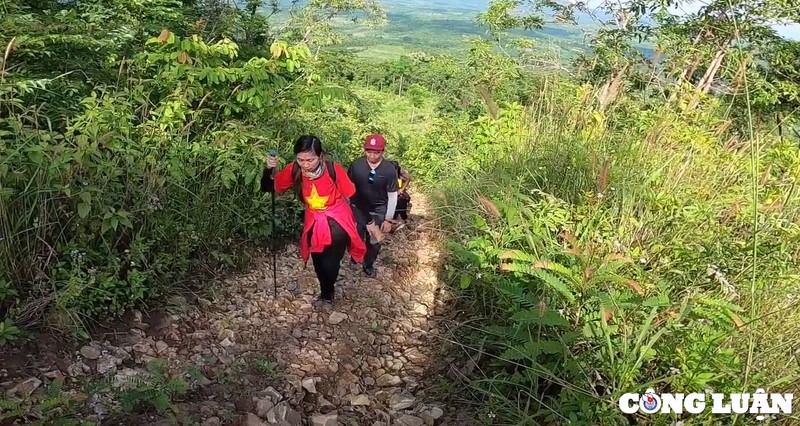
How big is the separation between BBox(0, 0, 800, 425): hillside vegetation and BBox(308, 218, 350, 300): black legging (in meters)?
0.82

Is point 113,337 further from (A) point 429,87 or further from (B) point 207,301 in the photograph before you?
(A) point 429,87

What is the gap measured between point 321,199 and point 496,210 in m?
1.33

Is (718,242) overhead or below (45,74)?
below

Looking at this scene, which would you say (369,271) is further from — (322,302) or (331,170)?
(331,170)

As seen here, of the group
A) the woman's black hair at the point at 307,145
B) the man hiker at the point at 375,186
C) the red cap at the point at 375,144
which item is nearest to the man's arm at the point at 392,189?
the man hiker at the point at 375,186

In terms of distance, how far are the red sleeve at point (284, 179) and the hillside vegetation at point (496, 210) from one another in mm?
645

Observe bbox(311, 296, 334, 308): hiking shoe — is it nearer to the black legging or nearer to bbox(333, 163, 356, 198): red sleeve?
the black legging

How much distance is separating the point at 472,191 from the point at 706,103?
284 cm

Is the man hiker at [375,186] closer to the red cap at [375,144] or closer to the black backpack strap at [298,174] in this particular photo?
the red cap at [375,144]

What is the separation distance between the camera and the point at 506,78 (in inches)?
362

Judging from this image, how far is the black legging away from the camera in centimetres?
429

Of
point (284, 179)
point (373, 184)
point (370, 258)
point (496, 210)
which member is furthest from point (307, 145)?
point (370, 258)

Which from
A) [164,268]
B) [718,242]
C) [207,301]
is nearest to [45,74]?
[164,268]

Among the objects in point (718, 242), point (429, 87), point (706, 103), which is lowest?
point (429, 87)
